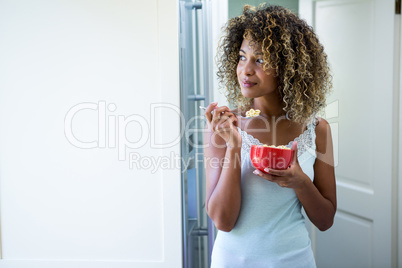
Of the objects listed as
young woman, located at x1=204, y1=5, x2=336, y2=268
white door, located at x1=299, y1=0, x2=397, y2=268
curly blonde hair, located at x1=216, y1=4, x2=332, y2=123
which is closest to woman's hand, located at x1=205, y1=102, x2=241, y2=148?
young woman, located at x1=204, y1=5, x2=336, y2=268

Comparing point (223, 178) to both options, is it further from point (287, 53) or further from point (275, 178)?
point (287, 53)

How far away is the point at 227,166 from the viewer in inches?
38.5

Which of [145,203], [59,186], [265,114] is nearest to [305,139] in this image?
[265,114]

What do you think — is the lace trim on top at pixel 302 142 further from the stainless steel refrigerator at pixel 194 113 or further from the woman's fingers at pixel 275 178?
the stainless steel refrigerator at pixel 194 113

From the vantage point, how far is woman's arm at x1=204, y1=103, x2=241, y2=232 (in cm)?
98

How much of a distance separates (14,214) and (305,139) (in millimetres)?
1070

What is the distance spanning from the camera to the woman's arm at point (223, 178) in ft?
3.21

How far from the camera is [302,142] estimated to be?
108cm

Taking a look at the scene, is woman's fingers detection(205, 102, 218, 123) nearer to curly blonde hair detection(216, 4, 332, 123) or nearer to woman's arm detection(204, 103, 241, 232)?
woman's arm detection(204, 103, 241, 232)

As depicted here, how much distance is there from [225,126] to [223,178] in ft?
0.40

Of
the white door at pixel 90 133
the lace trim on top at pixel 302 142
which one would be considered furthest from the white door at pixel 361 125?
the white door at pixel 90 133

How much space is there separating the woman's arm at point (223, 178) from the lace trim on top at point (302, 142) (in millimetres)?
52

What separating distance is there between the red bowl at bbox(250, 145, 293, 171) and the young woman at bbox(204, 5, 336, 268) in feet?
0.05

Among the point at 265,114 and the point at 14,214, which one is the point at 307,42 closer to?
the point at 265,114
